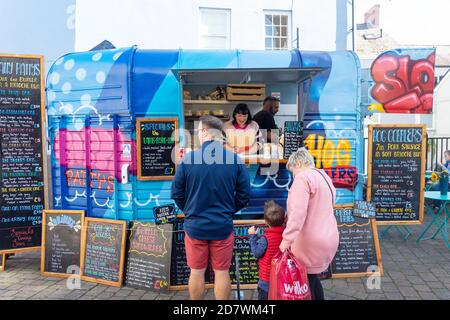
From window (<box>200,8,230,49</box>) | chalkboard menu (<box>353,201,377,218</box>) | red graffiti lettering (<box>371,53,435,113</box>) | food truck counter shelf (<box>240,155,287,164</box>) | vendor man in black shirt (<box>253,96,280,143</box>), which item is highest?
window (<box>200,8,230,49</box>)

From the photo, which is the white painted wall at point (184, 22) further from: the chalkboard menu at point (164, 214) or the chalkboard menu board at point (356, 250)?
the chalkboard menu board at point (356, 250)

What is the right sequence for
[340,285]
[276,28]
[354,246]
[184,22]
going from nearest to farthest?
[340,285] < [354,246] < [184,22] < [276,28]

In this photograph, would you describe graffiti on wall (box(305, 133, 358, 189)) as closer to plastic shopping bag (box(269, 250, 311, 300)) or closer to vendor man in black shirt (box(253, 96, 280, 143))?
vendor man in black shirt (box(253, 96, 280, 143))

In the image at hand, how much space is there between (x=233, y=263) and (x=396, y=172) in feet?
9.70

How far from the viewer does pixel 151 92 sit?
501cm

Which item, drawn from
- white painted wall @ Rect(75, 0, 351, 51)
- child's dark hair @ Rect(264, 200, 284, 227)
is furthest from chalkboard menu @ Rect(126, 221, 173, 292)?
white painted wall @ Rect(75, 0, 351, 51)

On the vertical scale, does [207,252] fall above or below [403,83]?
below

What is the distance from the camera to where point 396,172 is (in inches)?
225

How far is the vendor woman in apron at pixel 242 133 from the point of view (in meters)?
5.27

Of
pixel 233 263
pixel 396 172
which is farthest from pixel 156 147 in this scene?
pixel 396 172

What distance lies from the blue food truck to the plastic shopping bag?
2.00 m

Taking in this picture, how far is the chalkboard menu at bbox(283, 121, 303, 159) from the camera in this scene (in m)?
4.97

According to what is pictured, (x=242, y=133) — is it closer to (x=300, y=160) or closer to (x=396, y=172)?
(x=300, y=160)

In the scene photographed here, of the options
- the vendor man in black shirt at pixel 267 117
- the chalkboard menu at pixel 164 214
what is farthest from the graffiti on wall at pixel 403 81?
the chalkboard menu at pixel 164 214
